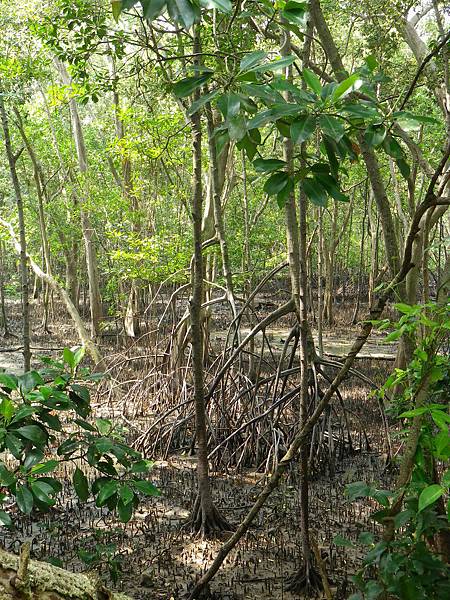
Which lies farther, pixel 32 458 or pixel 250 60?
pixel 32 458

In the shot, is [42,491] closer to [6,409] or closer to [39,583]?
[6,409]

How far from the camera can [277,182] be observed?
1516mm

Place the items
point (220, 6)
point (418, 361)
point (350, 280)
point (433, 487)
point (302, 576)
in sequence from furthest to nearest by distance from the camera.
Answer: point (350, 280), point (302, 576), point (418, 361), point (433, 487), point (220, 6)

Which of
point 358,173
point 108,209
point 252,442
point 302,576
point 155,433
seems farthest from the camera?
point 358,173

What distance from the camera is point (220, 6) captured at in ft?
3.70

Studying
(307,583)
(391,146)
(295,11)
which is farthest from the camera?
(307,583)

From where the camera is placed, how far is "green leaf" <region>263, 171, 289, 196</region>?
1.50m

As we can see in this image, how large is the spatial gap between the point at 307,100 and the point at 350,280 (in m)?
21.9

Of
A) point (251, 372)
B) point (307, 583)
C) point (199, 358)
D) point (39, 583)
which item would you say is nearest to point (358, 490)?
point (39, 583)

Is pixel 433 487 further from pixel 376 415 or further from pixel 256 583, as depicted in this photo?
pixel 376 415

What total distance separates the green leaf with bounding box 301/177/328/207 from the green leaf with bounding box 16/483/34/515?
3.61 feet

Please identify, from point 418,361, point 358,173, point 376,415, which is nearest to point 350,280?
point 358,173

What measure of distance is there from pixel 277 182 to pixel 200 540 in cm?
276

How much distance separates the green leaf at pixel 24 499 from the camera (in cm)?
177
